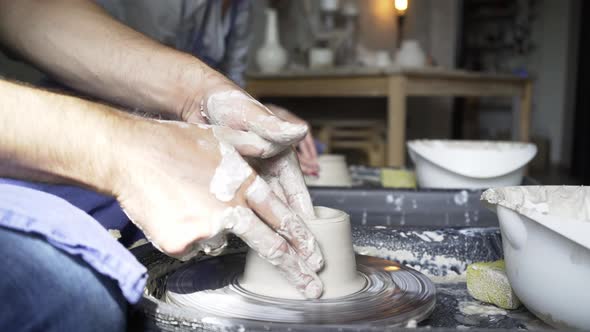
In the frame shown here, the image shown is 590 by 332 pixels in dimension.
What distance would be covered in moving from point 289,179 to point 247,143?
92mm

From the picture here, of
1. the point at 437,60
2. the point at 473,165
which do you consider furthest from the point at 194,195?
the point at 437,60

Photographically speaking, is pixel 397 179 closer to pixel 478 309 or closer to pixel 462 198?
pixel 462 198

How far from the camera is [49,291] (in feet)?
1.55

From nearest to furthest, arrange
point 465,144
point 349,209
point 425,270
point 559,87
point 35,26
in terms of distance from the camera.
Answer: point 425,270 < point 35,26 < point 349,209 < point 465,144 < point 559,87

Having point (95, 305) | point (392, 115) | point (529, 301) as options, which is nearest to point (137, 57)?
point (95, 305)

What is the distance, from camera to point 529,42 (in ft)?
22.3

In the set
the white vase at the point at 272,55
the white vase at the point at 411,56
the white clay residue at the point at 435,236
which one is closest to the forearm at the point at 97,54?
the white clay residue at the point at 435,236

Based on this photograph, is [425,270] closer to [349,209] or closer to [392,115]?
[349,209]

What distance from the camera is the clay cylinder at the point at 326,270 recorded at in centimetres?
67

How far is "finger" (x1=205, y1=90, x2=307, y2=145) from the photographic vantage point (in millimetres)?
653

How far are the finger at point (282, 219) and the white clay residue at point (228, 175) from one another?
0.02 metres

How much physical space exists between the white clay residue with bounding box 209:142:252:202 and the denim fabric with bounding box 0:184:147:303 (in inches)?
4.5

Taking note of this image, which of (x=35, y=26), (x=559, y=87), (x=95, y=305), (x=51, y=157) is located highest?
(x=35, y=26)

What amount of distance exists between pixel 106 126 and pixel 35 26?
23.9 inches
